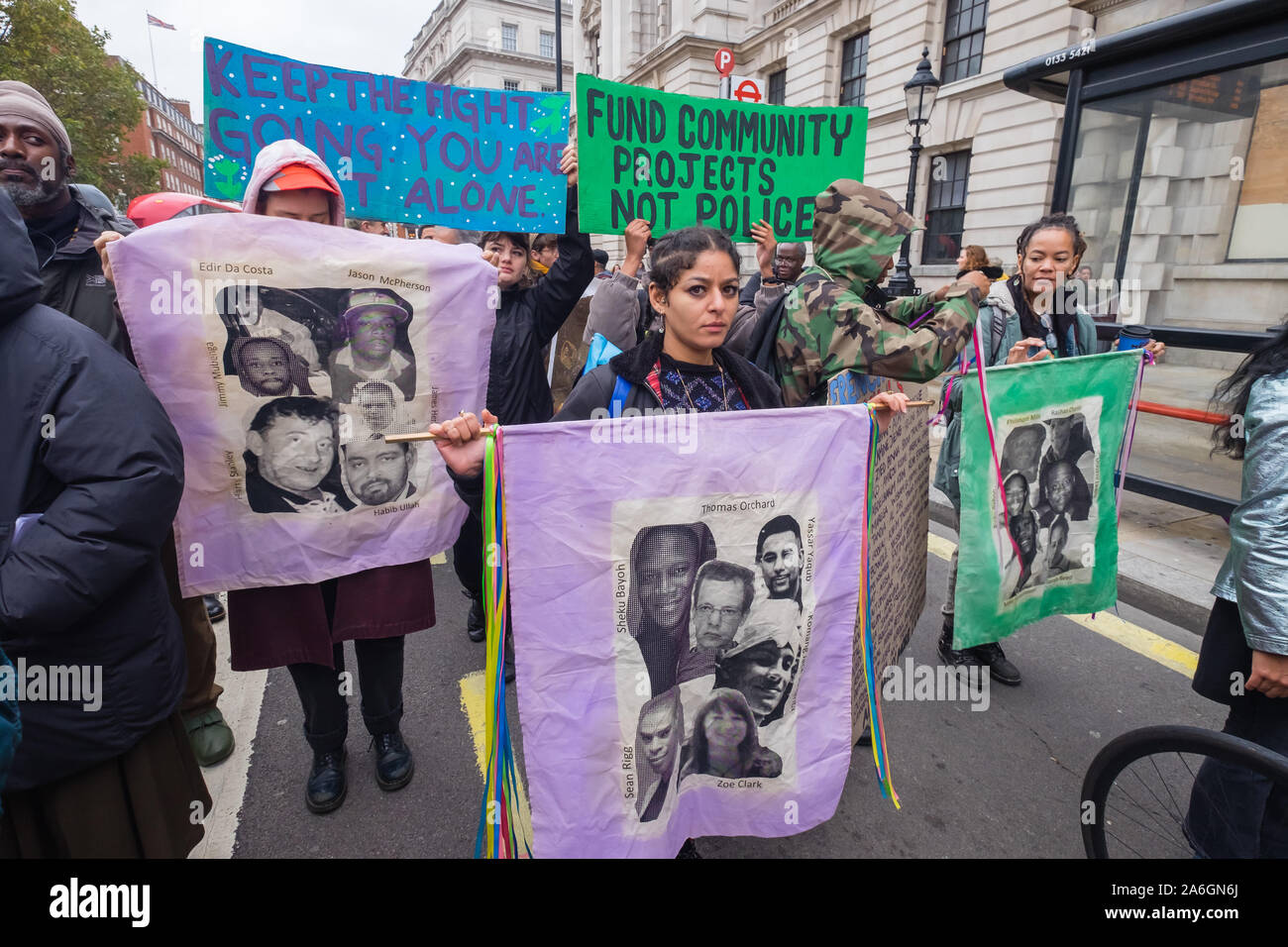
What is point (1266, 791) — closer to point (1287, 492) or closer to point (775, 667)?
point (1287, 492)

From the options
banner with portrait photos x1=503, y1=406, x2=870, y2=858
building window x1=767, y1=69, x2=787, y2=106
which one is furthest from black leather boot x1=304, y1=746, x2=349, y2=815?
building window x1=767, y1=69, x2=787, y2=106

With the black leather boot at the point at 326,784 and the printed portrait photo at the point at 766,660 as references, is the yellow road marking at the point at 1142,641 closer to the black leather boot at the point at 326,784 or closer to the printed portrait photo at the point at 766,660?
the printed portrait photo at the point at 766,660

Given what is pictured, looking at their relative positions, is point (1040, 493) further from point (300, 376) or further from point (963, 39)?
point (963, 39)

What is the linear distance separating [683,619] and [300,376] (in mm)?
1336

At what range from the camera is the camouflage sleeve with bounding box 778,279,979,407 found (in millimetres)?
2182

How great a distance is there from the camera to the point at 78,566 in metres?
1.42

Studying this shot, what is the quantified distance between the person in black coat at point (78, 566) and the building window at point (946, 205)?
16.9 meters

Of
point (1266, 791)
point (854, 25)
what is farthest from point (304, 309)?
point (854, 25)

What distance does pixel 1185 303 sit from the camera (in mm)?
6781

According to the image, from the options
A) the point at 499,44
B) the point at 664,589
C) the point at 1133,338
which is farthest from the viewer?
the point at 499,44

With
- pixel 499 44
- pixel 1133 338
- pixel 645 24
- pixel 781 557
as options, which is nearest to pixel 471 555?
pixel 781 557

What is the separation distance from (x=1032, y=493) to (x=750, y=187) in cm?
203
